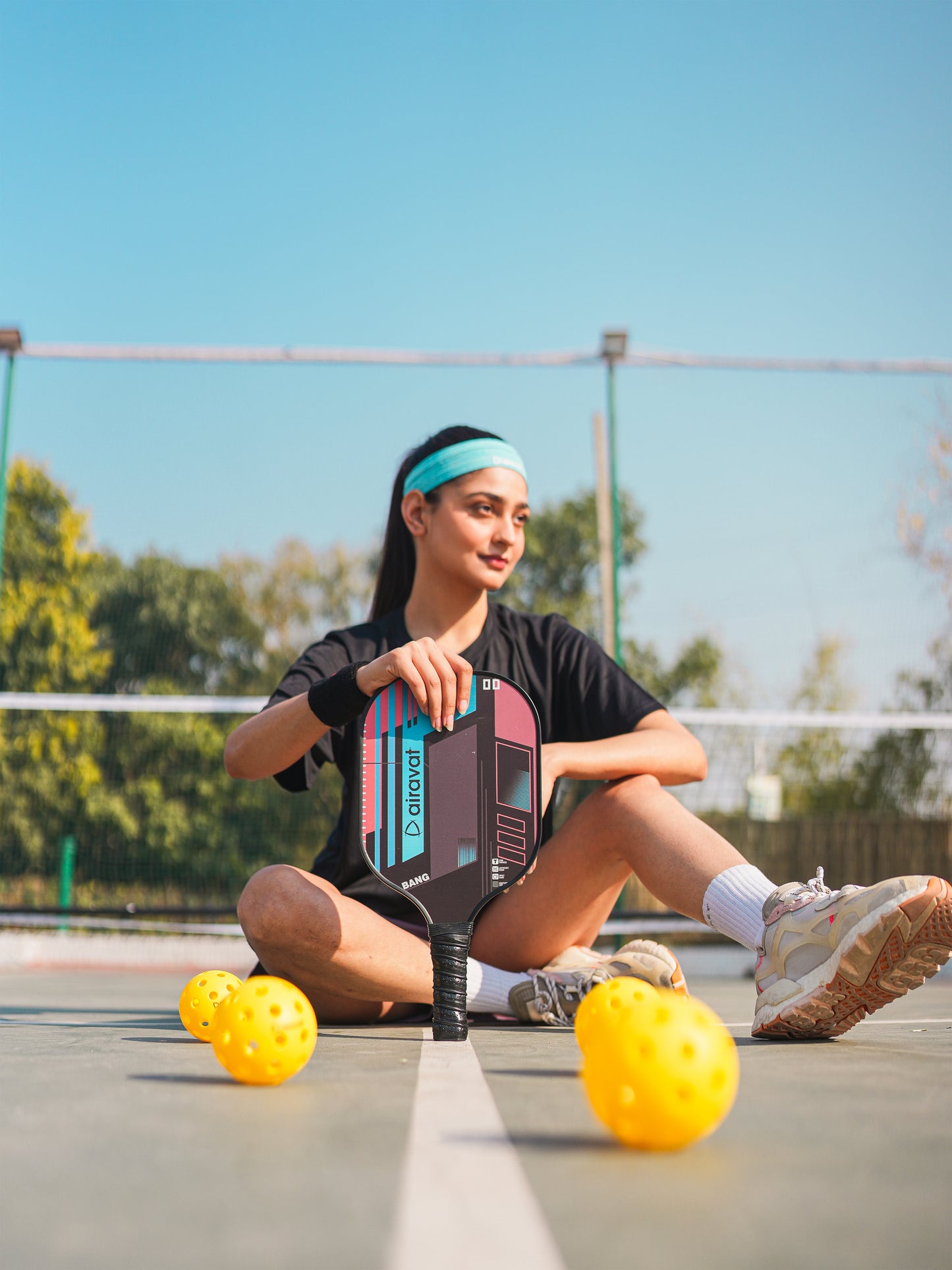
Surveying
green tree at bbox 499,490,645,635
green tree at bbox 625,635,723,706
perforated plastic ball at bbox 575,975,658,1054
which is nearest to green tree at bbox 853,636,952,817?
green tree at bbox 625,635,723,706

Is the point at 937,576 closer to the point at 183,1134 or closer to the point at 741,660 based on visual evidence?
the point at 741,660

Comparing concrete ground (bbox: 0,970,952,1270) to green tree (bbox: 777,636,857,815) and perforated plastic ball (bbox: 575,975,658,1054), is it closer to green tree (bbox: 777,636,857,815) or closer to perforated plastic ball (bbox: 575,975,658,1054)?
perforated plastic ball (bbox: 575,975,658,1054)

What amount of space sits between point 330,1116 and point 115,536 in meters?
7.65

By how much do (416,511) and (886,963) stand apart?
150 centimetres

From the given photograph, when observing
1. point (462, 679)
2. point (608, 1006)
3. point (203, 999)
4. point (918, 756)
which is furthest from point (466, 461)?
point (918, 756)

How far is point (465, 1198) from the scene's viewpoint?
3.09 ft

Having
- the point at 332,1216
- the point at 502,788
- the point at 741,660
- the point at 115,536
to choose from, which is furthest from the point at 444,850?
the point at 115,536

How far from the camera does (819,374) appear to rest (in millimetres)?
7656

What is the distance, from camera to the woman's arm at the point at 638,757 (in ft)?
7.80

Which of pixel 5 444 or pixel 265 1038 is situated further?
pixel 5 444

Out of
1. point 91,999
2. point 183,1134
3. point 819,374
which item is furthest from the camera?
point 819,374

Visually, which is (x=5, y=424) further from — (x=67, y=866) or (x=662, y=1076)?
(x=662, y=1076)

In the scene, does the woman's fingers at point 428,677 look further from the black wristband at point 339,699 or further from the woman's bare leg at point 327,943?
the woman's bare leg at point 327,943

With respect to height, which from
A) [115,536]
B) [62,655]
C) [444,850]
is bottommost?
[444,850]
